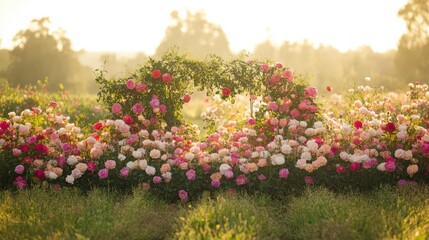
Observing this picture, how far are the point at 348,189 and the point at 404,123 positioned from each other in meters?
1.49

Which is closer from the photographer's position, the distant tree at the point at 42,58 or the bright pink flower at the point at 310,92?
the bright pink flower at the point at 310,92

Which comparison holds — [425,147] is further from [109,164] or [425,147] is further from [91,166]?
[91,166]

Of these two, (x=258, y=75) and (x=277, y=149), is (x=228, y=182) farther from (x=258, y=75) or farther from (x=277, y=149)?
(x=258, y=75)

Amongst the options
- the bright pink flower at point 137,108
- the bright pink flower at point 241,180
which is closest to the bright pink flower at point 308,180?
the bright pink flower at point 241,180

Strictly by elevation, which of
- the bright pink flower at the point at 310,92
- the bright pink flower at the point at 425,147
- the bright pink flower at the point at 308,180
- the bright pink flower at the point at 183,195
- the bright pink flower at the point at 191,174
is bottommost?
the bright pink flower at the point at 183,195

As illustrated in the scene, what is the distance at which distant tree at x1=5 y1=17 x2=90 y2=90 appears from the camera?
99.5 ft

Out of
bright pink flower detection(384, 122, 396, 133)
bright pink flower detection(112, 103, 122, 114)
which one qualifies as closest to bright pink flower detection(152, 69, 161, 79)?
bright pink flower detection(112, 103, 122, 114)

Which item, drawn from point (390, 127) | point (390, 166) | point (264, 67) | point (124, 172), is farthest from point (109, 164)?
point (390, 127)

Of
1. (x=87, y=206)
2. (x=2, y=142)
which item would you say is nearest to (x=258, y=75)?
(x=87, y=206)

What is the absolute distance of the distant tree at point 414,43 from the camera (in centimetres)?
2783

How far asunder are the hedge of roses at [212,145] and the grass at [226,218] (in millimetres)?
405

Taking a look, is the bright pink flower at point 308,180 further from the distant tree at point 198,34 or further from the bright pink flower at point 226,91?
the distant tree at point 198,34

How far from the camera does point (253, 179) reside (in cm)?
601

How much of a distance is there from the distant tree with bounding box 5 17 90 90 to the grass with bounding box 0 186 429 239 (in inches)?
1075
